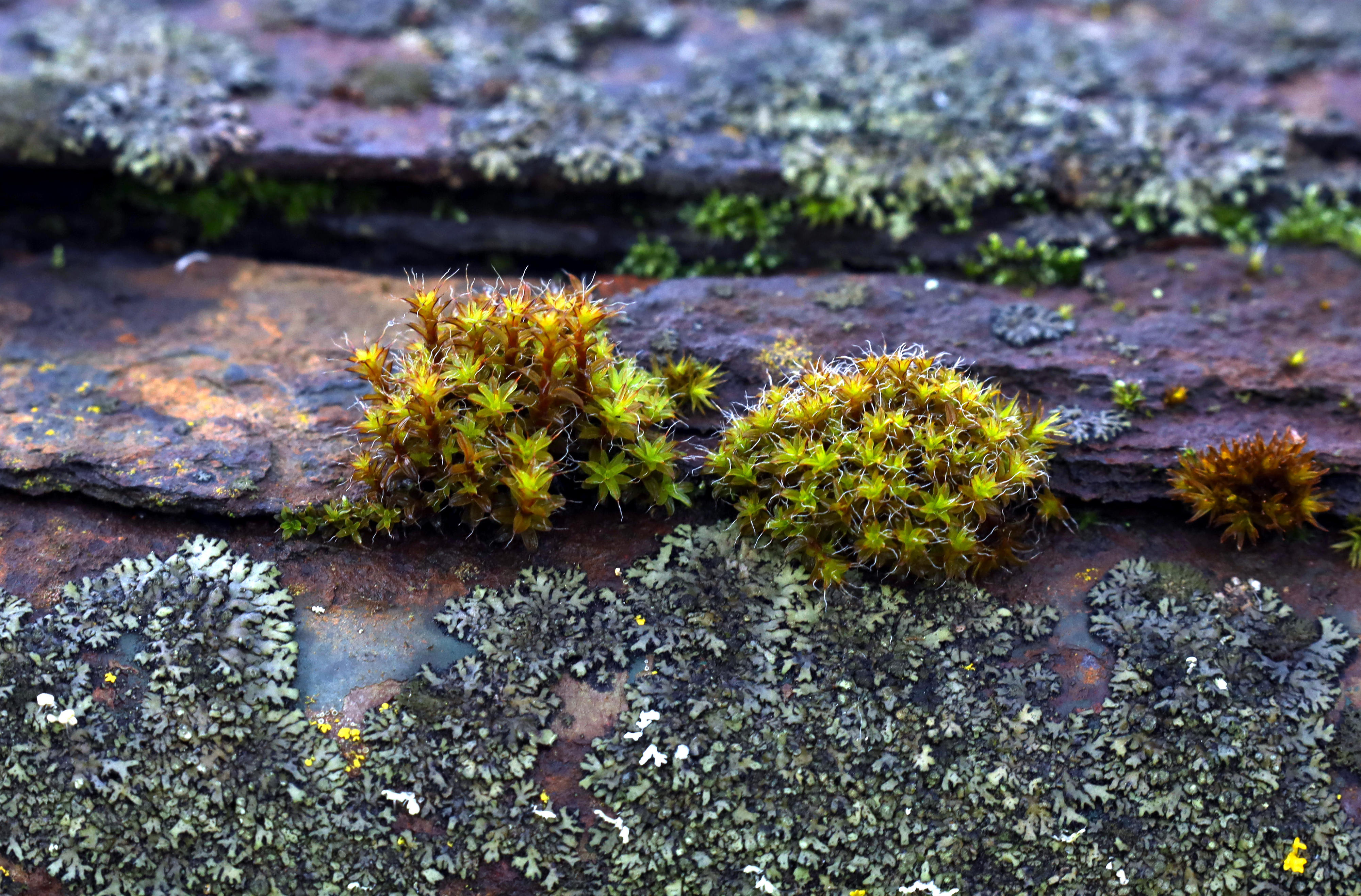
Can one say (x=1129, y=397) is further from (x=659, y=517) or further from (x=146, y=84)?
(x=146, y=84)

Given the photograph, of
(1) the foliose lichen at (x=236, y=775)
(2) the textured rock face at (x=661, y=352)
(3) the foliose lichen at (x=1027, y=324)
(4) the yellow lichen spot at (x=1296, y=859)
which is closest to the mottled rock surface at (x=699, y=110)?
(2) the textured rock face at (x=661, y=352)

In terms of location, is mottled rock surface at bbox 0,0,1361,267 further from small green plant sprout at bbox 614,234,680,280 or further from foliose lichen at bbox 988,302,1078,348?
foliose lichen at bbox 988,302,1078,348

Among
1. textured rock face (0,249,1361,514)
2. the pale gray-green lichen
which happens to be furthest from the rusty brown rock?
the pale gray-green lichen

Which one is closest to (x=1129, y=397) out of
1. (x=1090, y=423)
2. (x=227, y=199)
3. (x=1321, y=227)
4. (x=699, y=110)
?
(x=1090, y=423)

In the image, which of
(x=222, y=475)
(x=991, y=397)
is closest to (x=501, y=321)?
(x=222, y=475)

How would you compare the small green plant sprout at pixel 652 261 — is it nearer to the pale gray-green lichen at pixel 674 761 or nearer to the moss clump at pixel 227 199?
the moss clump at pixel 227 199

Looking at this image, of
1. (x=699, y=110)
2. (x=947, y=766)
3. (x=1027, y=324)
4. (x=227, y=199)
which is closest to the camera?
(x=947, y=766)
